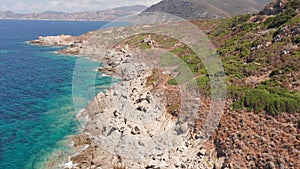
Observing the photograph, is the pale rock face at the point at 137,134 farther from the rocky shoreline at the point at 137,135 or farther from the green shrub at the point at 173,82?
the green shrub at the point at 173,82

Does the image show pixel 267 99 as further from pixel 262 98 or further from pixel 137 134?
pixel 137 134

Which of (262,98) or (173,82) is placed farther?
(173,82)

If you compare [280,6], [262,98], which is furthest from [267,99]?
[280,6]

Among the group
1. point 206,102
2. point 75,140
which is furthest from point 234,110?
point 75,140

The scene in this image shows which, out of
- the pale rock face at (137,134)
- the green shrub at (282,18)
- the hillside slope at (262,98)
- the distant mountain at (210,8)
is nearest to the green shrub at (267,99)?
the hillside slope at (262,98)

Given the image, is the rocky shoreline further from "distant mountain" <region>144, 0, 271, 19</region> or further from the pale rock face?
"distant mountain" <region>144, 0, 271, 19</region>

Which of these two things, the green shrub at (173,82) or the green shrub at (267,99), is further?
the green shrub at (173,82)

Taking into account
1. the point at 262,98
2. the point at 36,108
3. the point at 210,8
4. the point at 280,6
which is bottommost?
the point at 36,108

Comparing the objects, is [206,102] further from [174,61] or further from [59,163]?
[174,61]
